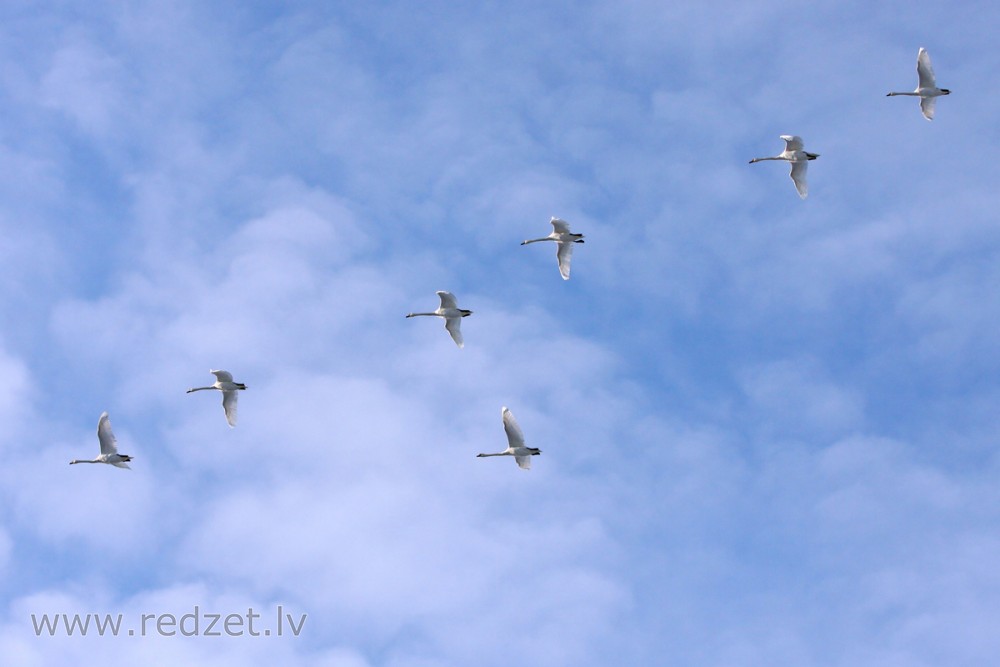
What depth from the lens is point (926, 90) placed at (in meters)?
66.5

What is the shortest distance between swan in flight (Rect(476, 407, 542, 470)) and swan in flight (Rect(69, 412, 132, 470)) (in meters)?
21.8

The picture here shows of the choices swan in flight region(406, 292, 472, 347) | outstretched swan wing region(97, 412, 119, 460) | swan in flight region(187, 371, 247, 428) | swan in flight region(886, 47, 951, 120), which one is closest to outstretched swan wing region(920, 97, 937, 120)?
swan in flight region(886, 47, 951, 120)

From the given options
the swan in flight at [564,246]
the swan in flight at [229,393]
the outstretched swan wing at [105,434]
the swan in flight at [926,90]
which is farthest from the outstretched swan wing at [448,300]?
the swan in flight at [926,90]

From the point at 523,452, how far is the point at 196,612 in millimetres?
20322

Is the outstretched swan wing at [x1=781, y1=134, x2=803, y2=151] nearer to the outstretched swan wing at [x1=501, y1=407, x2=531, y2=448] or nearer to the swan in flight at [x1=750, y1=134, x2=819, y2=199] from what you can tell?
Answer: the swan in flight at [x1=750, y1=134, x2=819, y2=199]

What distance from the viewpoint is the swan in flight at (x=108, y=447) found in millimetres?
62469

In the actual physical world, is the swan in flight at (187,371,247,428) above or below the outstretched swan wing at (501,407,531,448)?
above

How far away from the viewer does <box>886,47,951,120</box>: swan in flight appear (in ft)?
216

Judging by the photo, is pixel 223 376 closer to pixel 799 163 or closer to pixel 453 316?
pixel 453 316

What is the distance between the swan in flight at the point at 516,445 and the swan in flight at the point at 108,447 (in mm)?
21843

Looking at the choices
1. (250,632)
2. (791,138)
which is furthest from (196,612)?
(791,138)

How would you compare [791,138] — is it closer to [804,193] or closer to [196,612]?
[804,193]

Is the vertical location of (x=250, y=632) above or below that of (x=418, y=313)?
below

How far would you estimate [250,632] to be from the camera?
51844 millimetres
